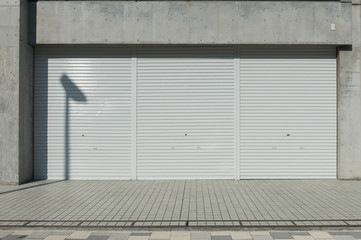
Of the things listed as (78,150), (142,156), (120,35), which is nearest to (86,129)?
(78,150)

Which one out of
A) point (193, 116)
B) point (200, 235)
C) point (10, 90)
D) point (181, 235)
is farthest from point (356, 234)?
point (10, 90)

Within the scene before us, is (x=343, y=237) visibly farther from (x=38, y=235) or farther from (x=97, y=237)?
(x=38, y=235)

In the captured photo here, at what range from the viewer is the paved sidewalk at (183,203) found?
21.1 ft

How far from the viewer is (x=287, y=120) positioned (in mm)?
10781

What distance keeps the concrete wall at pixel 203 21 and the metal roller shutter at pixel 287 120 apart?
2.22 feet

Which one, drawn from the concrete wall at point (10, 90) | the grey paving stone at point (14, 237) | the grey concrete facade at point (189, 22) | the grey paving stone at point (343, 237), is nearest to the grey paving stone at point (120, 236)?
the grey paving stone at point (14, 237)

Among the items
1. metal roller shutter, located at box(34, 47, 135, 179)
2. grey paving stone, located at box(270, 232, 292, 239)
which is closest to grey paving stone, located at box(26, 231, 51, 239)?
grey paving stone, located at box(270, 232, 292, 239)

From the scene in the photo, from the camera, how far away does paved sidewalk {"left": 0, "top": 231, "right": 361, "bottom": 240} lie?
5.60 meters

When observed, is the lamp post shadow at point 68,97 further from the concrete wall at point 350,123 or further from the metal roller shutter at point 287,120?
the concrete wall at point 350,123

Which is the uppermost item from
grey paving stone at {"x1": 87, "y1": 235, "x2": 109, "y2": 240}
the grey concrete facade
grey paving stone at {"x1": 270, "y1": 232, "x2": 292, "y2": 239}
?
the grey concrete facade

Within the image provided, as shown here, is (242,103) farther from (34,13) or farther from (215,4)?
(34,13)

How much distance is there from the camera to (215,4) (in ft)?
34.2

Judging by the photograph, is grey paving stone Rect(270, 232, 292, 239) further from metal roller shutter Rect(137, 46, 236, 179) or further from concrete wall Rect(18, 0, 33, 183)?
concrete wall Rect(18, 0, 33, 183)

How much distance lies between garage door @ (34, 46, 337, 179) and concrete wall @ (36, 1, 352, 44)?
18.8 inches
